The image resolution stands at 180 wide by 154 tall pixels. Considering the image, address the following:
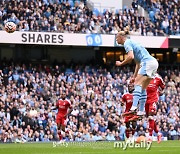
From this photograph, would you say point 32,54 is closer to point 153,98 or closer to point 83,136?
point 83,136

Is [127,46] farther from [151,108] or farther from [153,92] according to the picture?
[153,92]

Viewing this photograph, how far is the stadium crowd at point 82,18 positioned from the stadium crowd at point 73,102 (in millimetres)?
2606

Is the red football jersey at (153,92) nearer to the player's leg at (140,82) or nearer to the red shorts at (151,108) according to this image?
the red shorts at (151,108)

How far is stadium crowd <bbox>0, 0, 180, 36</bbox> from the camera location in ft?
117

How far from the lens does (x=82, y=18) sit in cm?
3819

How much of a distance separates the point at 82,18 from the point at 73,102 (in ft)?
20.4

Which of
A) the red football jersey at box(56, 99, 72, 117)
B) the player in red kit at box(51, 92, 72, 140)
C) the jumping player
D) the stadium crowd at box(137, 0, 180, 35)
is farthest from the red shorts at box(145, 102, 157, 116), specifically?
the stadium crowd at box(137, 0, 180, 35)

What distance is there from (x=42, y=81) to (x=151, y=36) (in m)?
8.19

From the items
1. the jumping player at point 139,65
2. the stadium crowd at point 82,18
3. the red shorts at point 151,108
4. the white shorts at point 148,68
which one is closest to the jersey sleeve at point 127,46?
the jumping player at point 139,65

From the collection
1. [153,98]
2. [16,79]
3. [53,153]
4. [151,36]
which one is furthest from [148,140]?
[151,36]

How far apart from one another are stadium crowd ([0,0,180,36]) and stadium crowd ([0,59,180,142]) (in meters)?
2.61

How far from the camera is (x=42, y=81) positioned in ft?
116

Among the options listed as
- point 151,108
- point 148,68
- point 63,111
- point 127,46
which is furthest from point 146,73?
point 63,111

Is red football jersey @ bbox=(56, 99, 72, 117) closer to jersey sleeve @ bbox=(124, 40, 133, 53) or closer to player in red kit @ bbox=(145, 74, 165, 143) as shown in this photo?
player in red kit @ bbox=(145, 74, 165, 143)
